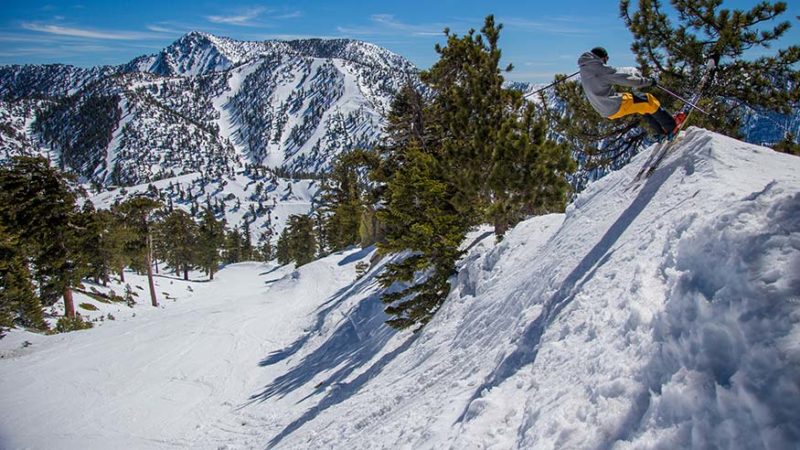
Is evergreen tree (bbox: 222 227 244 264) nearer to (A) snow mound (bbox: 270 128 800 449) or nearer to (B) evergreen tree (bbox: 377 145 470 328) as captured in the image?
(B) evergreen tree (bbox: 377 145 470 328)

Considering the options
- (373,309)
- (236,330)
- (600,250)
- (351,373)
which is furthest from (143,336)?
(600,250)

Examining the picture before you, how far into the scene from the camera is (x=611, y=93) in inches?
288

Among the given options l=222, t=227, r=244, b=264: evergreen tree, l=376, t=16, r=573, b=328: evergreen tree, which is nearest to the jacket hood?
l=376, t=16, r=573, b=328: evergreen tree

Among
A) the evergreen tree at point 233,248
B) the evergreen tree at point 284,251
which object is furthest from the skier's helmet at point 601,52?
the evergreen tree at point 233,248

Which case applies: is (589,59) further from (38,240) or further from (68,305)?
(38,240)

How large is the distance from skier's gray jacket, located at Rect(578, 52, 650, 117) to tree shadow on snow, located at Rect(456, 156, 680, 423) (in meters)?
1.36

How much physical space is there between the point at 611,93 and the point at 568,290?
3.59 m

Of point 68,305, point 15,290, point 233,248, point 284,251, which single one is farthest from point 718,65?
point 233,248

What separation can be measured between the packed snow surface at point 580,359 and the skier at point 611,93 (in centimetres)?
77

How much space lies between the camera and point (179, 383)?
1789cm

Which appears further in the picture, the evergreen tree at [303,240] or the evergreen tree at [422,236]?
the evergreen tree at [303,240]

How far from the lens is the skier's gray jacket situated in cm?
693

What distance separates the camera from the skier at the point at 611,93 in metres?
6.98

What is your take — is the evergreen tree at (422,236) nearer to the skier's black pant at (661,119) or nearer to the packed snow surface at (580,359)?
the packed snow surface at (580,359)
